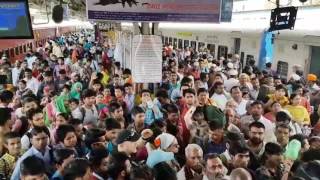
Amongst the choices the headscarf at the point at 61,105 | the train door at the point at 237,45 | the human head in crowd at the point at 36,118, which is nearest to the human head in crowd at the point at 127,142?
the human head in crowd at the point at 36,118

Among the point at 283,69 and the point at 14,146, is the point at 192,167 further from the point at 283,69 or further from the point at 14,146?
the point at 283,69

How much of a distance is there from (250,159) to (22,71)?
7422 mm

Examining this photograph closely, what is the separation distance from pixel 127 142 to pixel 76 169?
0.86 m

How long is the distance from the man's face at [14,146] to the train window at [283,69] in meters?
9.14

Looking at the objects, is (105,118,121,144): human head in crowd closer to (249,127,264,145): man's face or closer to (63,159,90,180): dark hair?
(63,159,90,180): dark hair

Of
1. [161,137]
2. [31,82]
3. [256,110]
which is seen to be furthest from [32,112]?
[31,82]

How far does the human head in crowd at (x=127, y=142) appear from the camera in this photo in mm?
4152

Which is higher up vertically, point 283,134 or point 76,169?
point 76,169

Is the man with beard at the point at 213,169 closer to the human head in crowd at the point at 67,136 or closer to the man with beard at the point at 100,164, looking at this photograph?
the man with beard at the point at 100,164

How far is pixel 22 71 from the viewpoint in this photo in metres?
10.2

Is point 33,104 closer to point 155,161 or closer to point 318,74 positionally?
point 155,161

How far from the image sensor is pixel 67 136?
4.45 m

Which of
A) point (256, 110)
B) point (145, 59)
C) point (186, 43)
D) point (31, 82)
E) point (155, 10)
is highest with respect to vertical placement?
point (155, 10)

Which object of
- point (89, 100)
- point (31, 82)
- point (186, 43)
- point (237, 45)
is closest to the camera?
point (89, 100)
